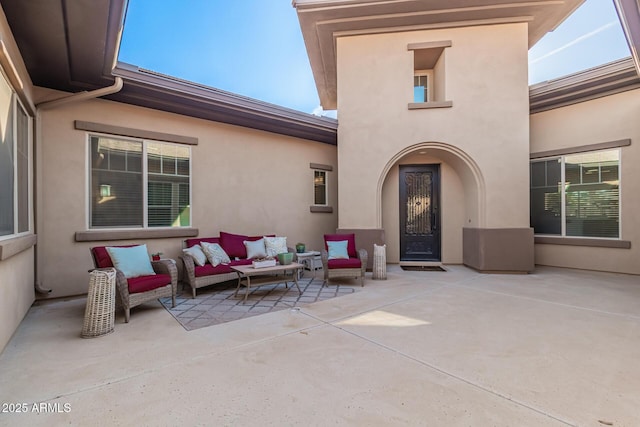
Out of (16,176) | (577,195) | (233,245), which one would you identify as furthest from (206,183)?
(577,195)

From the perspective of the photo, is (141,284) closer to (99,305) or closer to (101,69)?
(99,305)

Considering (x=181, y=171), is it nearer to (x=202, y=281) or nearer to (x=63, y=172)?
(x=63, y=172)

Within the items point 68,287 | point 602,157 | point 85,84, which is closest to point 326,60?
point 85,84

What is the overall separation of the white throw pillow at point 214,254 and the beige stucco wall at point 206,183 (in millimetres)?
858

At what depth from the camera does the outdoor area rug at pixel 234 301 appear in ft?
13.0

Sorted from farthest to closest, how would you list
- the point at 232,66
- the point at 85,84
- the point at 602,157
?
1. the point at 232,66
2. the point at 602,157
3. the point at 85,84

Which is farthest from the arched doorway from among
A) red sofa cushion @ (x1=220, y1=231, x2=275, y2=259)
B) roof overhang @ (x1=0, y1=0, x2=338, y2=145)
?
red sofa cushion @ (x1=220, y1=231, x2=275, y2=259)

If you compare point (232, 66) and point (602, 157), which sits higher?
point (232, 66)

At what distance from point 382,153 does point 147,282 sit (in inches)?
219

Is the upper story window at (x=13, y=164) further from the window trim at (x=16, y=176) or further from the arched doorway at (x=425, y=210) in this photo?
the arched doorway at (x=425, y=210)

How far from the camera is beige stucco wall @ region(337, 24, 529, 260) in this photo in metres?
6.78

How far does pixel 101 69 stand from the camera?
4273 millimetres

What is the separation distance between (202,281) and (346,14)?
671cm

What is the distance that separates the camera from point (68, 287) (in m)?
4.87
